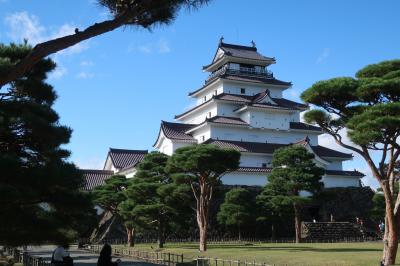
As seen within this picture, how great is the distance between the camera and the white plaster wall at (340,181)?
40.8m

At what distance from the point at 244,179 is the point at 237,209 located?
6.55 m

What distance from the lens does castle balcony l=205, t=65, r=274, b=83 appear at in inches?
1806

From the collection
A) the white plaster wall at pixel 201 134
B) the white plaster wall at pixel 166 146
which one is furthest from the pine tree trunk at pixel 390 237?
the white plaster wall at pixel 166 146

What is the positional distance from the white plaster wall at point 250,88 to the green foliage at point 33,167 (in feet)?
105

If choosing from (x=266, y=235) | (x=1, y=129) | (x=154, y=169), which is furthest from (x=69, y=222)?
(x=266, y=235)

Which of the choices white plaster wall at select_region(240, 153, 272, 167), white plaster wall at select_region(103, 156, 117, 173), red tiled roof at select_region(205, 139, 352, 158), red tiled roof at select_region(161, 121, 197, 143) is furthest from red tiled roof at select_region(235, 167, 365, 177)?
white plaster wall at select_region(103, 156, 117, 173)

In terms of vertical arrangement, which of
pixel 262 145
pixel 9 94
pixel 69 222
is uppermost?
pixel 262 145

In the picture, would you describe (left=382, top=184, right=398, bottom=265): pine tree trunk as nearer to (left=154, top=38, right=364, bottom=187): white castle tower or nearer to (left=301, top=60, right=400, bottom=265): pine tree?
(left=301, top=60, right=400, bottom=265): pine tree

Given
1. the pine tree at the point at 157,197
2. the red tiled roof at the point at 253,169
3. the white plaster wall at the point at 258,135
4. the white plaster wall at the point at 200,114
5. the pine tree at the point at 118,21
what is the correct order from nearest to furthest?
the pine tree at the point at 118,21
the pine tree at the point at 157,197
the red tiled roof at the point at 253,169
the white plaster wall at the point at 258,135
the white plaster wall at the point at 200,114

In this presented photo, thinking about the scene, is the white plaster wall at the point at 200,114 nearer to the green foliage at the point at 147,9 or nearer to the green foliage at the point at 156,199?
the green foliage at the point at 156,199

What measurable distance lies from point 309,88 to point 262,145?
84.2 ft

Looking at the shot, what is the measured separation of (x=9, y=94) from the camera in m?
12.9

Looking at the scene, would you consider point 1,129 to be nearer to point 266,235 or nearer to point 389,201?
point 389,201

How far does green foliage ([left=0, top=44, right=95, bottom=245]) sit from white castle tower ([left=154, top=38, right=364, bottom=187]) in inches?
996
